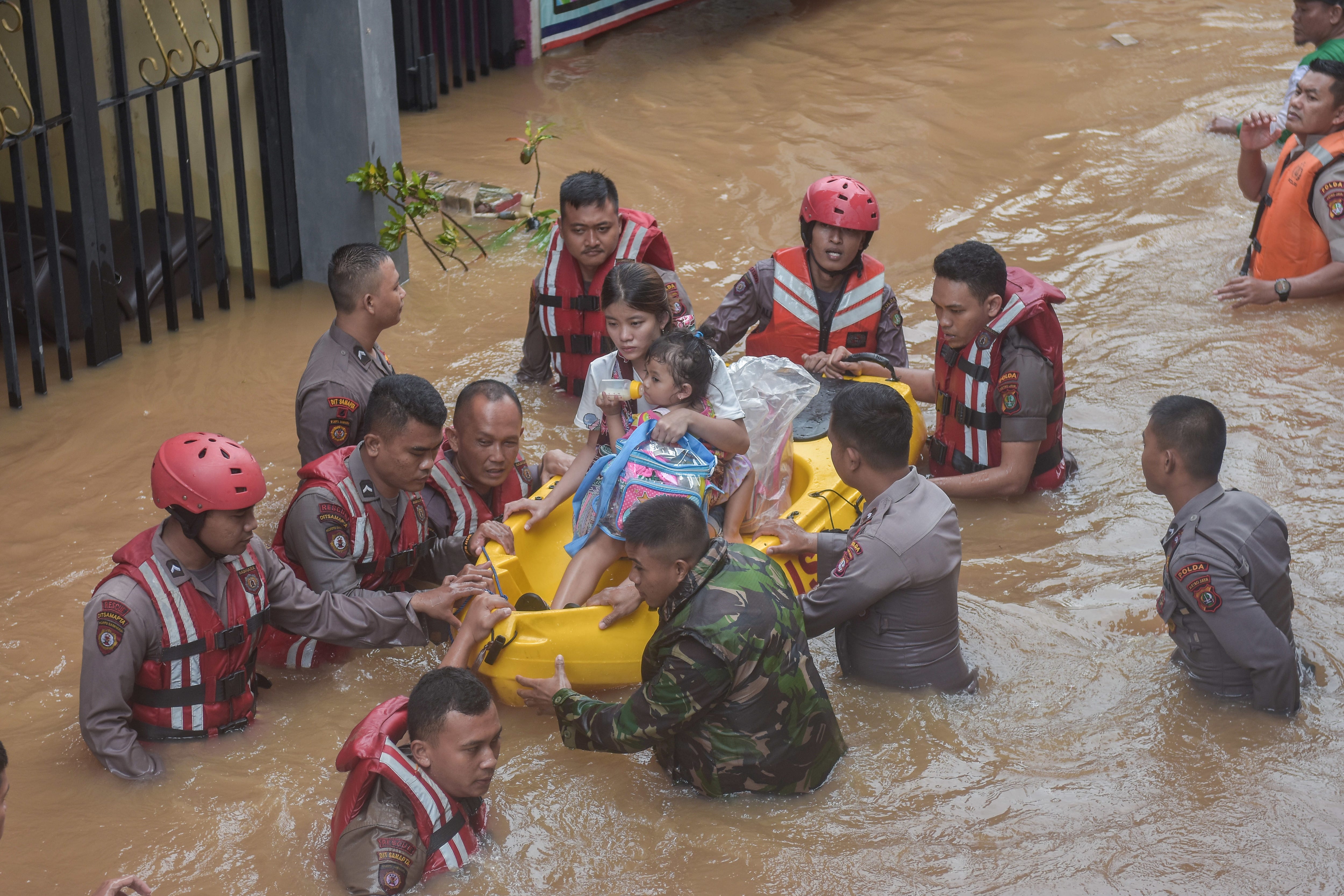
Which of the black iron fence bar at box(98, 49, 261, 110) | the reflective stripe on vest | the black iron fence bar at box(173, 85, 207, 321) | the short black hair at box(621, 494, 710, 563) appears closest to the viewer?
the reflective stripe on vest

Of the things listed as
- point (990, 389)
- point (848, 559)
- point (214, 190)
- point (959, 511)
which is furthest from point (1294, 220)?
point (214, 190)

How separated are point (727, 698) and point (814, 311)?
266 cm

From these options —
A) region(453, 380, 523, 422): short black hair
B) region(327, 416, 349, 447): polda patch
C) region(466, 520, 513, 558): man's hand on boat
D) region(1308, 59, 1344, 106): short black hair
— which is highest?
region(1308, 59, 1344, 106): short black hair

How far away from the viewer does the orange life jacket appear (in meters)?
6.62

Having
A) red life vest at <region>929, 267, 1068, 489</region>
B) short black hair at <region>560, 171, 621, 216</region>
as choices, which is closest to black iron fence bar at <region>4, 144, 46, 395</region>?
short black hair at <region>560, 171, 621, 216</region>

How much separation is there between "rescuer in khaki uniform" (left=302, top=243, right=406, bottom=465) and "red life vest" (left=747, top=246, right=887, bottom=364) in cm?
178

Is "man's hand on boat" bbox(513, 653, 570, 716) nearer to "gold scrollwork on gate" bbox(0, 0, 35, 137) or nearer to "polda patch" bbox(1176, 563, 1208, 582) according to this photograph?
"polda patch" bbox(1176, 563, 1208, 582)

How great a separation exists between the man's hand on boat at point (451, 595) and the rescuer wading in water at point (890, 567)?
1110 mm

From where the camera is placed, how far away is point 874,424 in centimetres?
408

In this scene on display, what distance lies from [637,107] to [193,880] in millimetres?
7957

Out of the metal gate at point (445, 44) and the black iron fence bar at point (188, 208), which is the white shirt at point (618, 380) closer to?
the black iron fence bar at point (188, 208)

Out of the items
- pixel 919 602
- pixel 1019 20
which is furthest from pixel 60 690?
pixel 1019 20

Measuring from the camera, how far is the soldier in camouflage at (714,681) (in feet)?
11.5

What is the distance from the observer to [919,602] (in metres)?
4.09
